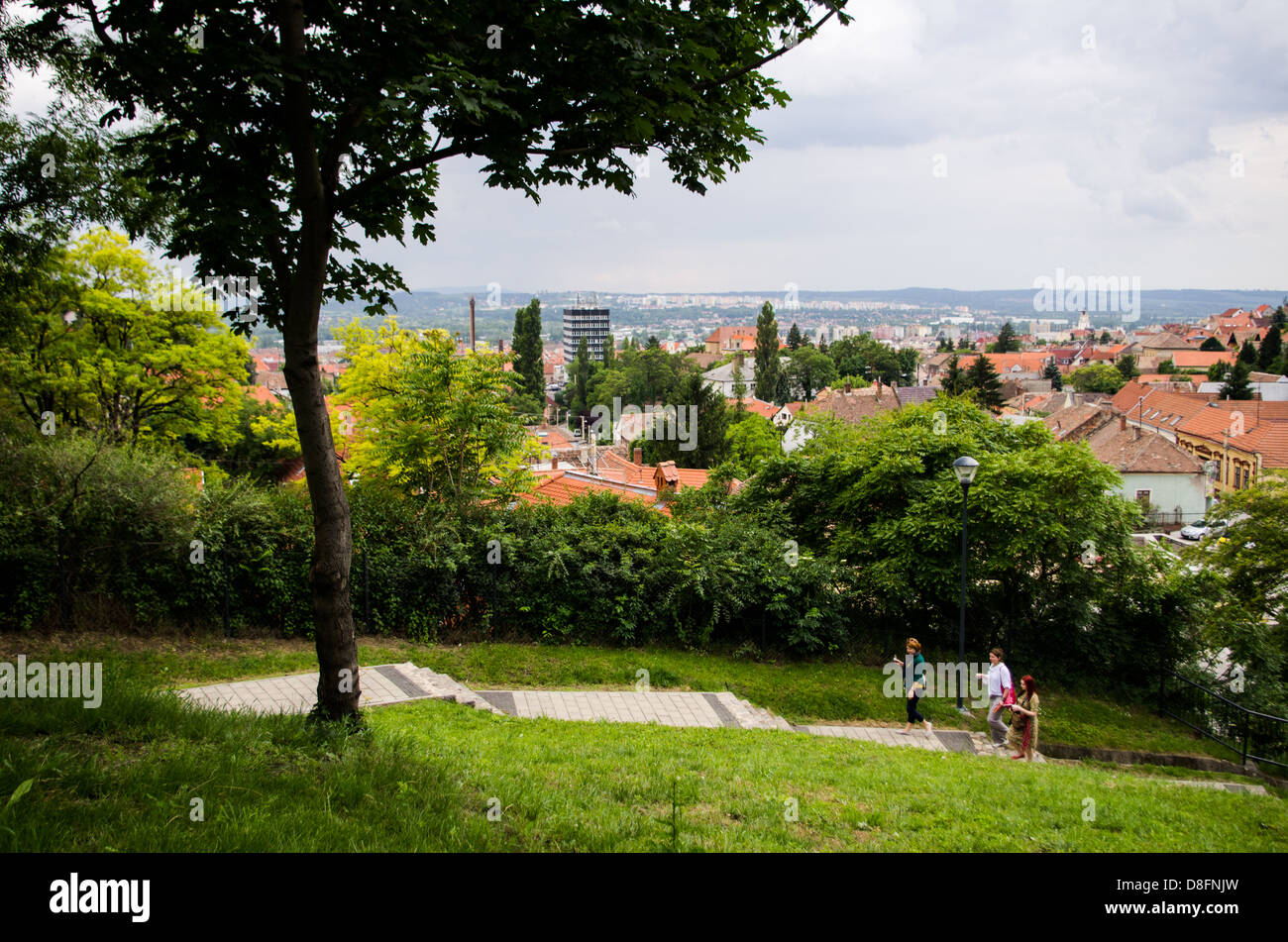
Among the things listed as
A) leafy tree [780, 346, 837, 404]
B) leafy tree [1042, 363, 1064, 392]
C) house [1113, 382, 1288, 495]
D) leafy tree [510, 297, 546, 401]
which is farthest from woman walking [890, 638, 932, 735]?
leafy tree [1042, 363, 1064, 392]

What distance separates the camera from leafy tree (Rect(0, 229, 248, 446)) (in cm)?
2455

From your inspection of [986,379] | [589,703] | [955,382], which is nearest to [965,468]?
[589,703]

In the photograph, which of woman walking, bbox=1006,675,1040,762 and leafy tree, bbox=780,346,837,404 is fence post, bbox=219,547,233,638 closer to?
woman walking, bbox=1006,675,1040,762

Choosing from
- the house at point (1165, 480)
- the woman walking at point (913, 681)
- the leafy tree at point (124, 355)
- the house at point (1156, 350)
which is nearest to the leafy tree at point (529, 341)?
the house at point (1165, 480)

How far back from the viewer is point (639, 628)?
16.3m

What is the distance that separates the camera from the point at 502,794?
6359 mm

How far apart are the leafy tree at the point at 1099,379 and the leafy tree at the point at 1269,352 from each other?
2513 cm

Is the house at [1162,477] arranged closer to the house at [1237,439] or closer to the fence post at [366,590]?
the house at [1237,439]

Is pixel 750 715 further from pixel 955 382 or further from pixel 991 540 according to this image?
pixel 955 382

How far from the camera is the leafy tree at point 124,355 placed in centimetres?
2455

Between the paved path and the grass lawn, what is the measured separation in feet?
1.56

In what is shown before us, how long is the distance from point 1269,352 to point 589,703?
125 meters
